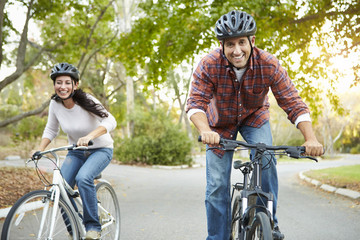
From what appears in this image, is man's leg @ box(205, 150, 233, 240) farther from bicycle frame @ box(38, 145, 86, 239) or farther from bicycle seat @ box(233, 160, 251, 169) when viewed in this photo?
bicycle frame @ box(38, 145, 86, 239)

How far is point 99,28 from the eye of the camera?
15359 millimetres

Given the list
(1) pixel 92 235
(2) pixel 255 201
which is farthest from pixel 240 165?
(1) pixel 92 235

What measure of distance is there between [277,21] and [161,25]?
4.07 metres

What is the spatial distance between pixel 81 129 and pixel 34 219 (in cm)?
127

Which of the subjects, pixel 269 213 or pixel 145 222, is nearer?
pixel 269 213

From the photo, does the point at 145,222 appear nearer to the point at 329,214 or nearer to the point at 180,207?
the point at 180,207

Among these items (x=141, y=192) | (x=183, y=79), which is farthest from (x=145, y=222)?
(x=183, y=79)

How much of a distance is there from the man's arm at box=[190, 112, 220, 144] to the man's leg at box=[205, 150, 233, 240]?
49cm

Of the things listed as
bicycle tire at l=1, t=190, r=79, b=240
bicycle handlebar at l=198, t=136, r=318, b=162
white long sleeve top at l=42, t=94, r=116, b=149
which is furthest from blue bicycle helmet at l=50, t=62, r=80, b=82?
bicycle handlebar at l=198, t=136, r=318, b=162

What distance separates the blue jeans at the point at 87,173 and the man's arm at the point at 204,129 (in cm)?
138

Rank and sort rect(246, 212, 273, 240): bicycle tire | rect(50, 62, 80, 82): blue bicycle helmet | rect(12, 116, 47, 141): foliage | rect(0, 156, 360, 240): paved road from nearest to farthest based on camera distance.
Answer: rect(246, 212, 273, 240): bicycle tire, rect(50, 62, 80, 82): blue bicycle helmet, rect(0, 156, 360, 240): paved road, rect(12, 116, 47, 141): foliage

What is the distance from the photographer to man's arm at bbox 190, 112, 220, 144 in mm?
2727

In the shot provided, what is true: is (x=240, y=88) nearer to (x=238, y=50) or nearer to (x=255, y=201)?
(x=238, y=50)

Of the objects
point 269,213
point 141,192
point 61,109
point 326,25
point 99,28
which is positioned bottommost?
point 141,192
